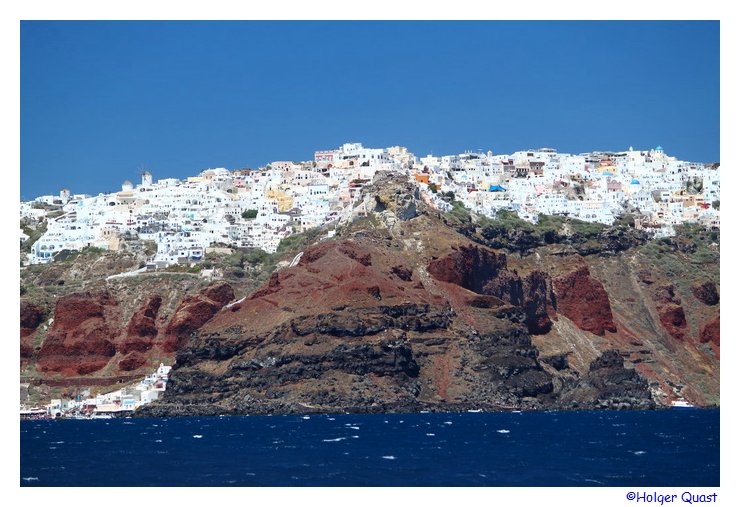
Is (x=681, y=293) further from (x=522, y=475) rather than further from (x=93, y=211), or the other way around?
(x=522, y=475)

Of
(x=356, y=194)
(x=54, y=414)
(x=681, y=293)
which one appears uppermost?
(x=356, y=194)

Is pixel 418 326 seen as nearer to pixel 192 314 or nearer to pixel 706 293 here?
pixel 192 314

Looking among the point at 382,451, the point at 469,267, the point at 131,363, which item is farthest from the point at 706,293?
the point at 382,451

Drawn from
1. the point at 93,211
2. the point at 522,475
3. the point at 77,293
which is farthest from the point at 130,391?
the point at 522,475

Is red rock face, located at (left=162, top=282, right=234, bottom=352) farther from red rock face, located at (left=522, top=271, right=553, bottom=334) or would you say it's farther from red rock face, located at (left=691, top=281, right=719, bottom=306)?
red rock face, located at (left=691, top=281, right=719, bottom=306)

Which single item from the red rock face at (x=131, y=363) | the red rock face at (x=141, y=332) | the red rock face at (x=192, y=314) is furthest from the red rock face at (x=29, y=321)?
the red rock face at (x=192, y=314)
